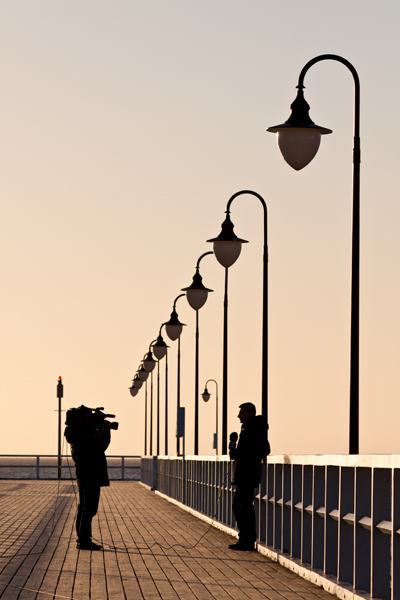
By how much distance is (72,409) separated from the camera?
51.8ft

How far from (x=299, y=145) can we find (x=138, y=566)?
5.01m

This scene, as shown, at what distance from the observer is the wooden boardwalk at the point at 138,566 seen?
11.0 meters

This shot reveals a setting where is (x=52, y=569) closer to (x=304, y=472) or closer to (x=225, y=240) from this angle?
(x=304, y=472)

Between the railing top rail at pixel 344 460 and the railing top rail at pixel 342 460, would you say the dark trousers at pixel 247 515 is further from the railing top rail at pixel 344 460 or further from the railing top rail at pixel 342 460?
the railing top rail at pixel 344 460

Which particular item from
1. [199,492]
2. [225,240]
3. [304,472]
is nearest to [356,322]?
[304,472]

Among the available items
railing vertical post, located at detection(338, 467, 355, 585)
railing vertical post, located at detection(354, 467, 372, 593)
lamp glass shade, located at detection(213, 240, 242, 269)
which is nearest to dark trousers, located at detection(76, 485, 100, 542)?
lamp glass shade, located at detection(213, 240, 242, 269)

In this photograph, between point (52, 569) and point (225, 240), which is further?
point (225, 240)

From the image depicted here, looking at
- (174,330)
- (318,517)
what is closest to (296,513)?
(318,517)

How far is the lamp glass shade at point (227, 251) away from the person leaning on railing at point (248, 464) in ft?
14.9

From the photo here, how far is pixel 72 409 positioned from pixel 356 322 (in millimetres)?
4448

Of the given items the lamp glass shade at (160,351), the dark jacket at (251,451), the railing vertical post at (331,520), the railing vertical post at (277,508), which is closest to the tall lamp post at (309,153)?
the railing vertical post at (331,520)

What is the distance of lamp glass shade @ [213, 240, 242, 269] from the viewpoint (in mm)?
19688

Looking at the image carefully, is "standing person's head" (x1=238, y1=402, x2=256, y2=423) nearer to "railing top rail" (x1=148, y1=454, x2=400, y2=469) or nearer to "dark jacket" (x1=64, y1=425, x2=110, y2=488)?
"railing top rail" (x1=148, y1=454, x2=400, y2=469)

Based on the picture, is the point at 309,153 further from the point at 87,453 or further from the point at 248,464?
the point at 87,453
